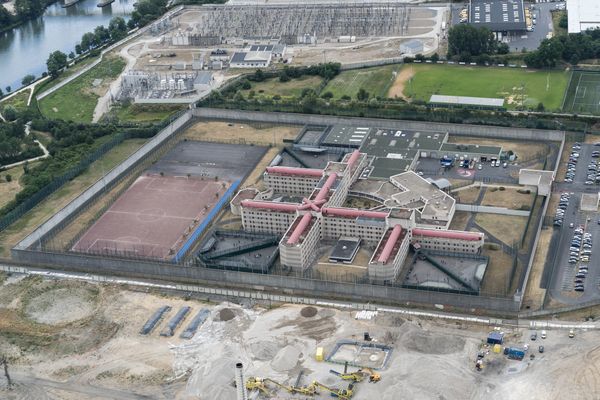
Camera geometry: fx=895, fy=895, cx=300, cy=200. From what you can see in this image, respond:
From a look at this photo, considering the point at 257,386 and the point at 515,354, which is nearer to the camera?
the point at 257,386

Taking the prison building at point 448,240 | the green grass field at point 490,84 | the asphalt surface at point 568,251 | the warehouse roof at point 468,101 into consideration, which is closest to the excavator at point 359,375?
the asphalt surface at point 568,251

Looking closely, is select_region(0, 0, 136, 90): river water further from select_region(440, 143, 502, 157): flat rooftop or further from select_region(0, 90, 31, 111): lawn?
select_region(440, 143, 502, 157): flat rooftop

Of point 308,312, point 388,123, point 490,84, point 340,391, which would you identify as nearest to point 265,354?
point 308,312

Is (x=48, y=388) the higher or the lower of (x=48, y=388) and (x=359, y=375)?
the lower

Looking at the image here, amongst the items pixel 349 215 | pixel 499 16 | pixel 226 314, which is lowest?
pixel 226 314

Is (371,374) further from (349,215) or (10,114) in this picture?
(10,114)

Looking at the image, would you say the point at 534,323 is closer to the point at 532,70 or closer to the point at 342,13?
the point at 532,70

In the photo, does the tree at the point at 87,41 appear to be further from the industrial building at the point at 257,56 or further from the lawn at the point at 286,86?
the lawn at the point at 286,86

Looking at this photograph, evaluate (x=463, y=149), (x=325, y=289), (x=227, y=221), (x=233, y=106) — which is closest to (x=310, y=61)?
(x=233, y=106)
